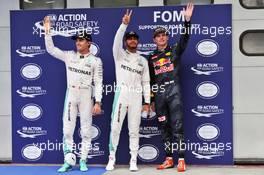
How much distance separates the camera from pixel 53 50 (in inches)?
260

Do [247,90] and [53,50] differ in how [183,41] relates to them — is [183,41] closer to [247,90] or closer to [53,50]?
[247,90]

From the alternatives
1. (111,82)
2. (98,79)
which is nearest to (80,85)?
(98,79)

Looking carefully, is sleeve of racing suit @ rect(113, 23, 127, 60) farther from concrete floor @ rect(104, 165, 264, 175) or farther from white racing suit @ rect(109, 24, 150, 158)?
concrete floor @ rect(104, 165, 264, 175)

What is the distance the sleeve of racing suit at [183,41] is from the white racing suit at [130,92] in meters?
0.44

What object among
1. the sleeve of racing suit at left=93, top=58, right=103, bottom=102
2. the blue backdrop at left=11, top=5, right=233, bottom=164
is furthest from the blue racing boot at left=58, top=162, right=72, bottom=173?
the sleeve of racing suit at left=93, top=58, right=103, bottom=102

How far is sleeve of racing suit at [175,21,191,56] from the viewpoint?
21.1 ft

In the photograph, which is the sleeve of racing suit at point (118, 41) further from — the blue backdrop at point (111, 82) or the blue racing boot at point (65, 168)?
the blue racing boot at point (65, 168)

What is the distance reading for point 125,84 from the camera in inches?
260

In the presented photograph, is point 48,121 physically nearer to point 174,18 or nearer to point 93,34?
point 93,34

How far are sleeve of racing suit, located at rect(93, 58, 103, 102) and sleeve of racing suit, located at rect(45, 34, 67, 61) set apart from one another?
1.44ft

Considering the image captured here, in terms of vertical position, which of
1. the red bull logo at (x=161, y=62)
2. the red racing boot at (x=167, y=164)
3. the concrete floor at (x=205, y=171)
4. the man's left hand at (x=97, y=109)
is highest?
the red bull logo at (x=161, y=62)

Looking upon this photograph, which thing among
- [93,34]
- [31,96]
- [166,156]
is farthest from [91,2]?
[166,156]

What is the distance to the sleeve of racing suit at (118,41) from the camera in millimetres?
6348

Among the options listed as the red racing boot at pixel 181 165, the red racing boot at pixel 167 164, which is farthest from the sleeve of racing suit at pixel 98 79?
the red racing boot at pixel 181 165
